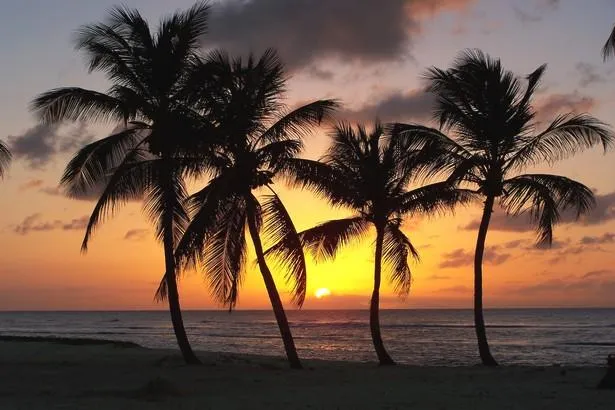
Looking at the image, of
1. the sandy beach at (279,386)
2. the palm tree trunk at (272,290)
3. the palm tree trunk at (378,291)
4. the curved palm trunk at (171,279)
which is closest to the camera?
the sandy beach at (279,386)

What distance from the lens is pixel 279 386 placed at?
49.9 feet

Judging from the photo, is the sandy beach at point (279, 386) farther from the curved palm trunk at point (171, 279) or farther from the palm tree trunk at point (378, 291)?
the palm tree trunk at point (378, 291)

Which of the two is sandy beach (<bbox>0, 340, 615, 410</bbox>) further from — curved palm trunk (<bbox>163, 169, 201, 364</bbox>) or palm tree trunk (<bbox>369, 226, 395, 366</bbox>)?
palm tree trunk (<bbox>369, 226, 395, 366</bbox>)

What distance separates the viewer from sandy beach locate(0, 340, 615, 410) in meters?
12.2

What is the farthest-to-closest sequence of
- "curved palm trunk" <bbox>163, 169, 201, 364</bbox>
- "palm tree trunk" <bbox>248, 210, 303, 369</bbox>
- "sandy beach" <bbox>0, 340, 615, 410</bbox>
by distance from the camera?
"curved palm trunk" <bbox>163, 169, 201, 364</bbox>
"palm tree trunk" <bbox>248, 210, 303, 369</bbox>
"sandy beach" <bbox>0, 340, 615, 410</bbox>

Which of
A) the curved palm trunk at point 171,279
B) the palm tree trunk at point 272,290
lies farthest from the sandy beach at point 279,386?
the curved palm trunk at point 171,279

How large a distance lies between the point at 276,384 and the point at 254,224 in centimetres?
524

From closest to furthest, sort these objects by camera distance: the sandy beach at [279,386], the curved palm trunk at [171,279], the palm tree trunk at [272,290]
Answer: the sandy beach at [279,386]
the palm tree trunk at [272,290]
the curved palm trunk at [171,279]

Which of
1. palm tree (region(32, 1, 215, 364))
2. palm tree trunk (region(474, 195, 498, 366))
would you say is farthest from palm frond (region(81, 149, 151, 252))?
palm tree trunk (region(474, 195, 498, 366))

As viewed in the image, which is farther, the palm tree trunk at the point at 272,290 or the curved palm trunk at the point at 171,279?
the curved palm trunk at the point at 171,279

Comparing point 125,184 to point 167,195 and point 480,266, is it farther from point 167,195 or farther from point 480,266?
point 480,266

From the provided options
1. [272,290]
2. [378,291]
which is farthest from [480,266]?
[272,290]

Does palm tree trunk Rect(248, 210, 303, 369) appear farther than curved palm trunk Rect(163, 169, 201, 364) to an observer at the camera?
No

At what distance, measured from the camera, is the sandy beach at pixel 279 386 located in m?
12.2
